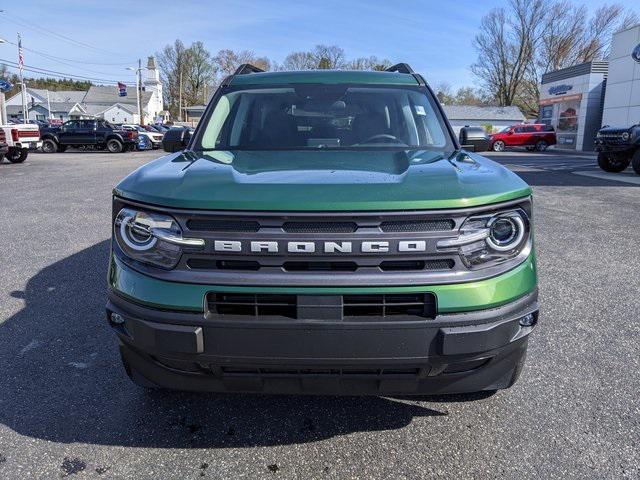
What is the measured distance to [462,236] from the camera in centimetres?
199

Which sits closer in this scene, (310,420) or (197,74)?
(310,420)

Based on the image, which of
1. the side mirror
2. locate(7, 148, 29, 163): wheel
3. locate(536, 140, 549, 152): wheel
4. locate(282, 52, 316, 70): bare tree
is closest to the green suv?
the side mirror

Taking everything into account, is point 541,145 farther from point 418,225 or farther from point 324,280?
point 324,280

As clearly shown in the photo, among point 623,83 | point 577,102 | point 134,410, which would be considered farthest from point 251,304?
point 577,102

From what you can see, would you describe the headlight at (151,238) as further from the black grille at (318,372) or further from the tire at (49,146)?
the tire at (49,146)

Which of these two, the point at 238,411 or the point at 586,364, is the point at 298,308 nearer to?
the point at 238,411

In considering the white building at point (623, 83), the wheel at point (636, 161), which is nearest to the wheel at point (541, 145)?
the white building at point (623, 83)

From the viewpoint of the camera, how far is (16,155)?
19719 millimetres

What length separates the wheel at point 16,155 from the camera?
19250 millimetres

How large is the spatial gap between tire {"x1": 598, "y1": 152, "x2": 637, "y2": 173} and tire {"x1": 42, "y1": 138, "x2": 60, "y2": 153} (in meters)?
27.5

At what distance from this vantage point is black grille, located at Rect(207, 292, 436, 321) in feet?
6.32

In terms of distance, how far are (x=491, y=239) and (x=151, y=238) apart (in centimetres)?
137

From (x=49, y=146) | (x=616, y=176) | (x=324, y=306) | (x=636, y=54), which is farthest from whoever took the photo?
(x=49, y=146)

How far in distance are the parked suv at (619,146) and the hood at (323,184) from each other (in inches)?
575
